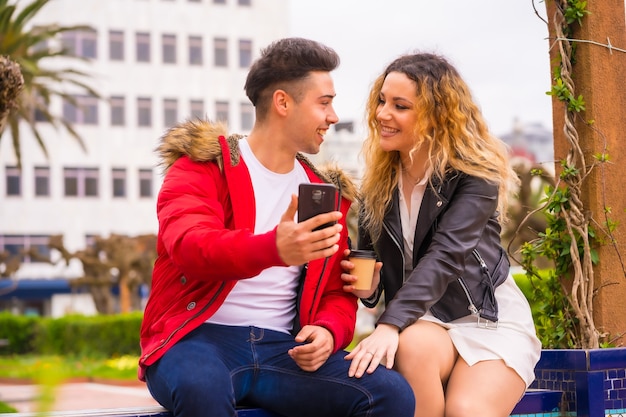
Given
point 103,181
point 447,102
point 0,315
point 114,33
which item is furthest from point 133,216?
point 447,102

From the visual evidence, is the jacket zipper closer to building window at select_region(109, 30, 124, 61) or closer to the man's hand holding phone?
the man's hand holding phone

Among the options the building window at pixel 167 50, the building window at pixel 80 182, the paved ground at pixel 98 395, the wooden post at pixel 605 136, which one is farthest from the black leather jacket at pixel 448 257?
the building window at pixel 167 50

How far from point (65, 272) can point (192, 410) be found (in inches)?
1606

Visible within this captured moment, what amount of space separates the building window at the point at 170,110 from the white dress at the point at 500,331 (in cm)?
4162

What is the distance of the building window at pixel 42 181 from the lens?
4184 centimetres

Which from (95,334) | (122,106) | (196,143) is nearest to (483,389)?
(196,143)

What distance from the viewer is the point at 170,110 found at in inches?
1746

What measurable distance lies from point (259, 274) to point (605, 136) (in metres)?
1.86

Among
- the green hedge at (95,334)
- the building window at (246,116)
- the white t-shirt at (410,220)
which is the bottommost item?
the green hedge at (95,334)

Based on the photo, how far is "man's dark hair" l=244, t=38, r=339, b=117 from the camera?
3.10 meters

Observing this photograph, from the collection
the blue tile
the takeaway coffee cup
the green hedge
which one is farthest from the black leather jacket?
the green hedge

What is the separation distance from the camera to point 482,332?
306 cm

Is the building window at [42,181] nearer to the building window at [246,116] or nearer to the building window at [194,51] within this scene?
the building window at [194,51]

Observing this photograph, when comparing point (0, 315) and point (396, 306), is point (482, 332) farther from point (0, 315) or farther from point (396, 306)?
point (0, 315)
